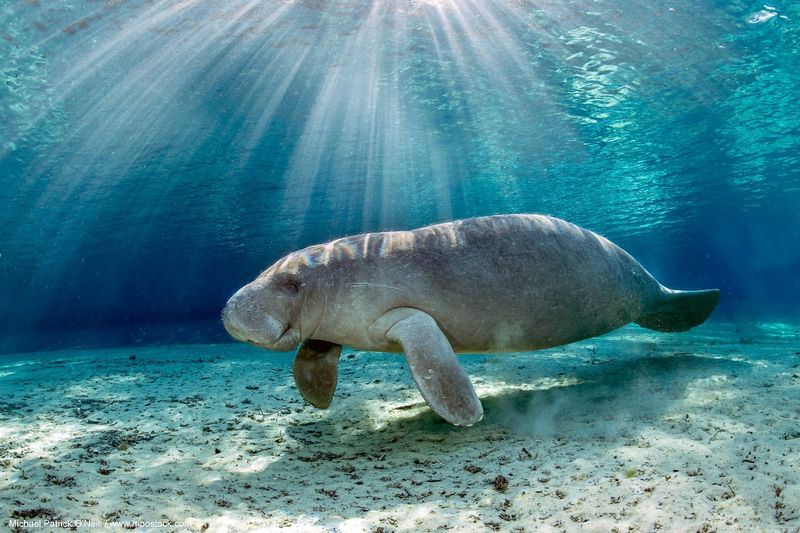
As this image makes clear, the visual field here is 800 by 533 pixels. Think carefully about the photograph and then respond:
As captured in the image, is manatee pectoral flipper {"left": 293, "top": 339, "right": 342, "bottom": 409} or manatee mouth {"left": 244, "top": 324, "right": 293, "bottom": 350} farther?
manatee pectoral flipper {"left": 293, "top": 339, "right": 342, "bottom": 409}

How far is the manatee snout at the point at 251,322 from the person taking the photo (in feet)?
11.5

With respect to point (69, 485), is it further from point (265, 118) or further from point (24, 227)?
point (24, 227)

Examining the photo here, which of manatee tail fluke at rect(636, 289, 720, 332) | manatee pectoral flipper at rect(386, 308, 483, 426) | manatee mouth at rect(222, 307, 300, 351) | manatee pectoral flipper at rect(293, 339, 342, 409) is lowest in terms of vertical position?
manatee tail fluke at rect(636, 289, 720, 332)

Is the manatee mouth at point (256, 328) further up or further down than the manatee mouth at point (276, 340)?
further up

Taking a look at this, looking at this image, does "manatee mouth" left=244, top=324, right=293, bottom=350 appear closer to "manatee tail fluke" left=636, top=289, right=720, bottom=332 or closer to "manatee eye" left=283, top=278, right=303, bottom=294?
"manatee eye" left=283, top=278, right=303, bottom=294

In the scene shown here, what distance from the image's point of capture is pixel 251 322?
351 cm

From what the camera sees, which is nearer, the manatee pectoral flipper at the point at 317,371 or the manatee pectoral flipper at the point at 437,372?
the manatee pectoral flipper at the point at 437,372

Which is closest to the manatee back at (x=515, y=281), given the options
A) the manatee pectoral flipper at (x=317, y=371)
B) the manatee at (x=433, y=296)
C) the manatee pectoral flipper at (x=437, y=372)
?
the manatee at (x=433, y=296)

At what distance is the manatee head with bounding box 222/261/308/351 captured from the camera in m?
3.52

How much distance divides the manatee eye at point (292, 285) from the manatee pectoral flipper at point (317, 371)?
2.60ft

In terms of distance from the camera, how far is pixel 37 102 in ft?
43.8

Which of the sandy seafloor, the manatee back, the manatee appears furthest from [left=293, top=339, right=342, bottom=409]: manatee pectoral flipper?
the manatee back

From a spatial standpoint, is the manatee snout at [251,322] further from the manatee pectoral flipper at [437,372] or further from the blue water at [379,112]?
the blue water at [379,112]

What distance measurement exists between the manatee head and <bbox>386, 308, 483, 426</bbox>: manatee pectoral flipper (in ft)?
2.65
